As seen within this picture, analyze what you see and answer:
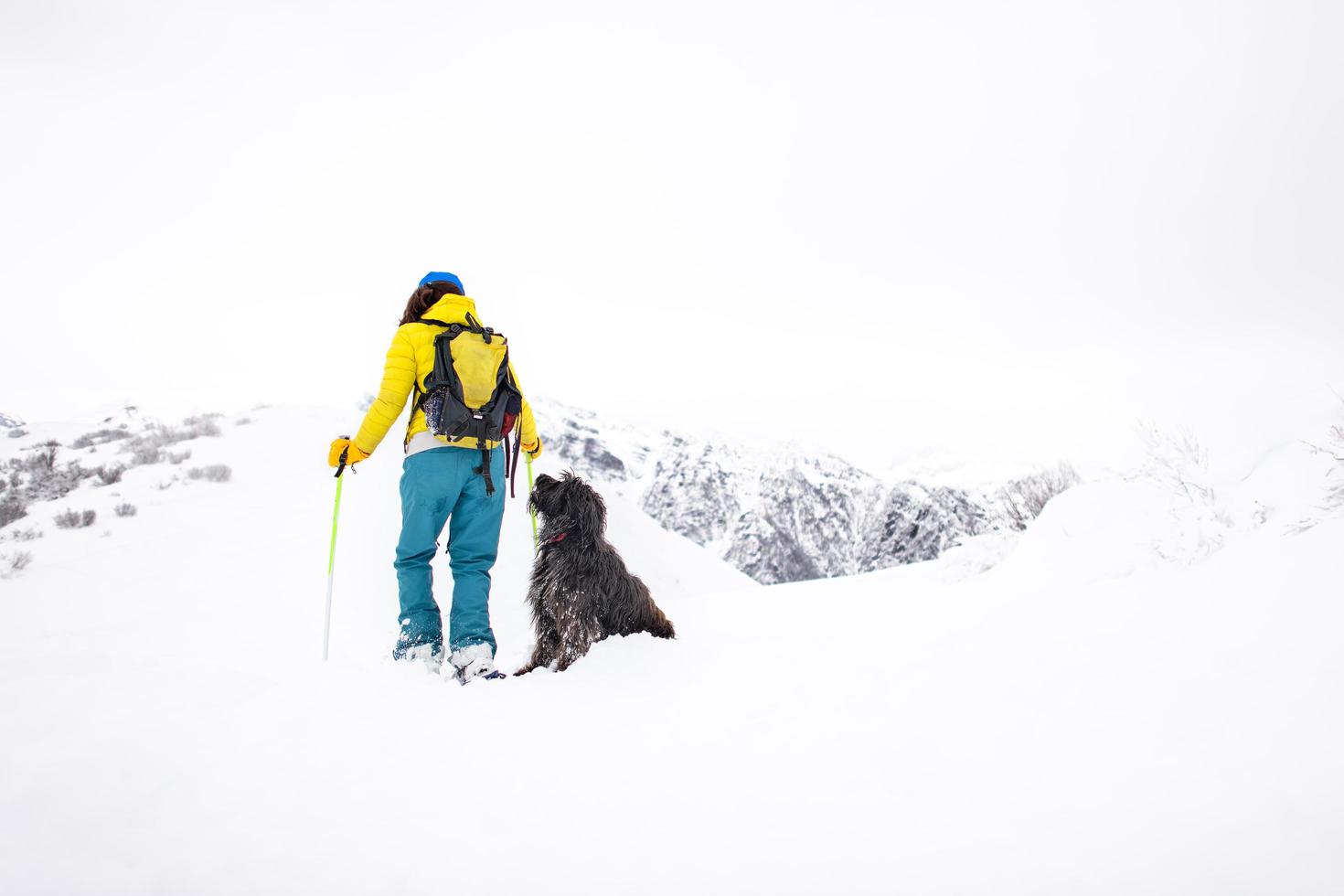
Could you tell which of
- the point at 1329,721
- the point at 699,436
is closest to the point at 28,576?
the point at 1329,721

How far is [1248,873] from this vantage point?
1.11 meters

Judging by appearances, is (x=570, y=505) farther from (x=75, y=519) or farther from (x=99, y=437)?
(x=99, y=437)

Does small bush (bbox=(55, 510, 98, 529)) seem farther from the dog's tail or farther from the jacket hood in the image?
the dog's tail

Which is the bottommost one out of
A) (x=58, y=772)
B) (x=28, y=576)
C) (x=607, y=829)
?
(x=607, y=829)

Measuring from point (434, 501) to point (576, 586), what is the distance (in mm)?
931

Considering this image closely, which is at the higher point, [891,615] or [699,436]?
[699,436]

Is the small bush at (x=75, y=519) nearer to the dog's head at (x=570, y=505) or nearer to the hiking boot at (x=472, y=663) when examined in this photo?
the hiking boot at (x=472, y=663)

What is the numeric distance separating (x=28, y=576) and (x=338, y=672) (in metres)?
4.18

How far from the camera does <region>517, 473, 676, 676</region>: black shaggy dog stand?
9.71 feet

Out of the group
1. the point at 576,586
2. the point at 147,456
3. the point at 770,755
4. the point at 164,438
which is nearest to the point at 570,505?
the point at 576,586

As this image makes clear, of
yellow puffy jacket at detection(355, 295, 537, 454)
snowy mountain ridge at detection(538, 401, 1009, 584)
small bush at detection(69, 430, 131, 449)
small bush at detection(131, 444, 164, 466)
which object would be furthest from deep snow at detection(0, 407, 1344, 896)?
snowy mountain ridge at detection(538, 401, 1009, 584)

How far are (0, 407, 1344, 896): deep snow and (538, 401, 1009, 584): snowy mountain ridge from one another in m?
14.8

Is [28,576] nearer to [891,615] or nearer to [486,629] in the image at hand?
[486,629]

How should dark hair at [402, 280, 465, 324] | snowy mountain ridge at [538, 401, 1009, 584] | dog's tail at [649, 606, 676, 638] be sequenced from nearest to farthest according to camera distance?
dog's tail at [649, 606, 676, 638], dark hair at [402, 280, 465, 324], snowy mountain ridge at [538, 401, 1009, 584]
